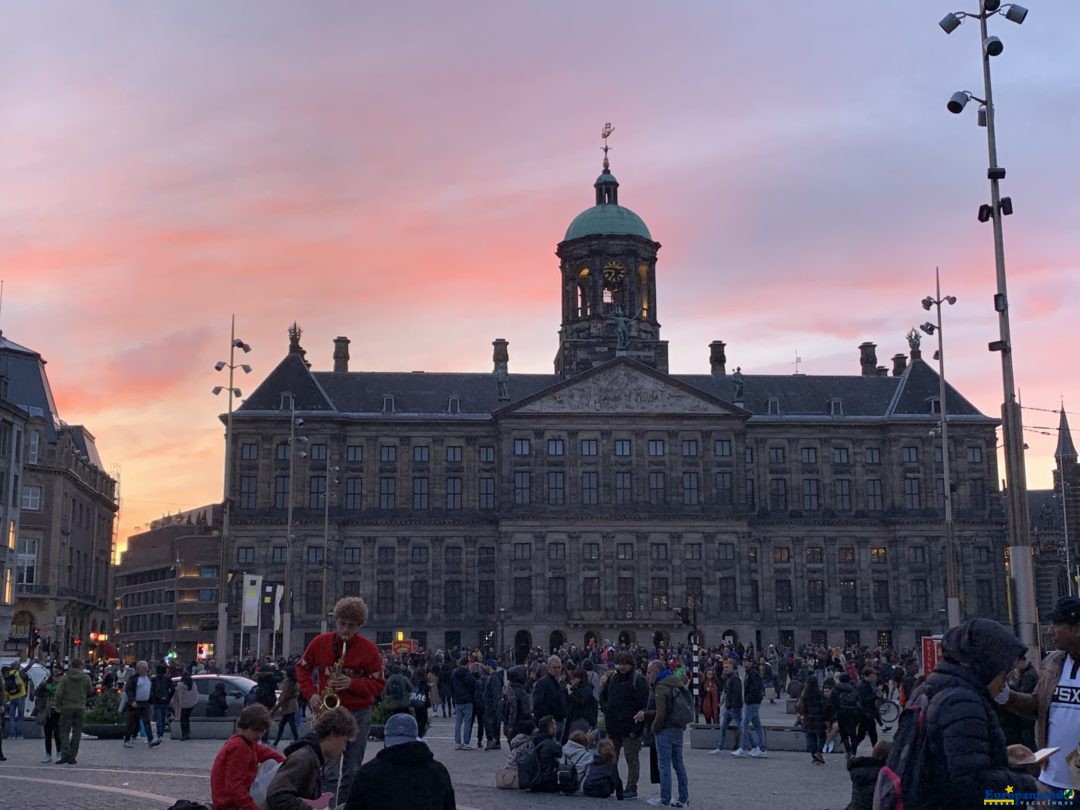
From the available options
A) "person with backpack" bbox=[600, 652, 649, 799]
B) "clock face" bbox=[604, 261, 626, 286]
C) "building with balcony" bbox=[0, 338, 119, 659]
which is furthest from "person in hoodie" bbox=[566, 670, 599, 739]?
"clock face" bbox=[604, 261, 626, 286]

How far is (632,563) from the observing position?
75062mm

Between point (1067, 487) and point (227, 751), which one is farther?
point (1067, 487)

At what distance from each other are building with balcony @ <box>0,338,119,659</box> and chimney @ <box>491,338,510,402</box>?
2543 centimetres

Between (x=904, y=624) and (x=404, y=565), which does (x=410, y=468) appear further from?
(x=904, y=624)

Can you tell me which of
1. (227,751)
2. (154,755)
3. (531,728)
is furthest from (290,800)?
(154,755)

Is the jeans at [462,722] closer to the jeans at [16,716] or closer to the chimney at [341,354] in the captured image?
the jeans at [16,716]

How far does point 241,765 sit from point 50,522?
64860 mm

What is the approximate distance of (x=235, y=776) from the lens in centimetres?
918

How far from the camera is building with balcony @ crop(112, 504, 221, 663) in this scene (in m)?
109

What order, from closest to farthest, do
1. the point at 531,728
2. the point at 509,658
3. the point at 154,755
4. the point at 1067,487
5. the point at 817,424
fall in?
the point at 531,728 < the point at 154,755 < the point at 509,658 < the point at 817,424 < the point at 1067,487

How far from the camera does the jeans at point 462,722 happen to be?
82.6 ft

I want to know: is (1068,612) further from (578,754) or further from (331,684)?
(578,754)

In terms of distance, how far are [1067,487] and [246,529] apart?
216ft

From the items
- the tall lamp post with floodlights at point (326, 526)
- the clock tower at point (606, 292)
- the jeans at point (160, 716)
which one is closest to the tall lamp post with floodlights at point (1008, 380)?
the jeans at point (160, 716)
